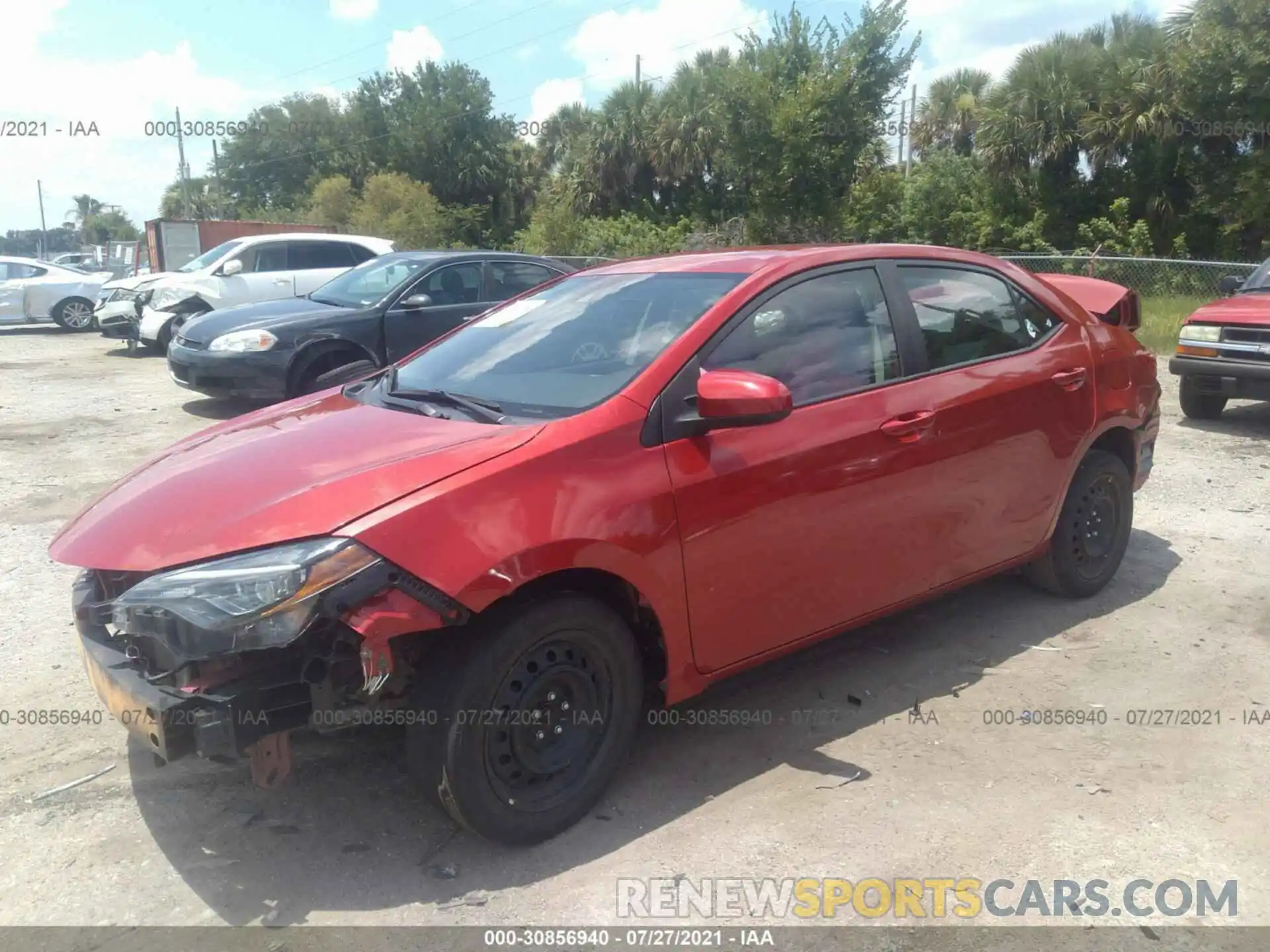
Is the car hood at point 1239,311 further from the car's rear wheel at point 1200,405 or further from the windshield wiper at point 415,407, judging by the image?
the windshield wiper at point 415,407

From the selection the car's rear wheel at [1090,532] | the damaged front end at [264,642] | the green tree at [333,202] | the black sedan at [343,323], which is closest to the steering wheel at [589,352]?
the damaged front end at [264,642]

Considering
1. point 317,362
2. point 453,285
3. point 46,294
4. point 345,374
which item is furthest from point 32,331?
point 345,374

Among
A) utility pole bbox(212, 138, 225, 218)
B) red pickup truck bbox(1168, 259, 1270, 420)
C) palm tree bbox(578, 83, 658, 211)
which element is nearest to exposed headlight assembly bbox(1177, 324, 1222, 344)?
red pickup truck bbox(1168, 259, 1270, 420)

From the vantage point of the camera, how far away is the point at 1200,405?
369 inches

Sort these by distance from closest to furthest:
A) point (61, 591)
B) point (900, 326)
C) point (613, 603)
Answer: point (613, 603) → point (900, 326) → point (61, 591)

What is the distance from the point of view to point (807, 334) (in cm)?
372

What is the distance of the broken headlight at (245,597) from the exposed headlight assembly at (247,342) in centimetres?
658

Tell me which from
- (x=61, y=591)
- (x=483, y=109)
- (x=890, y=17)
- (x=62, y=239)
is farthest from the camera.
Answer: (x=62, y=239)

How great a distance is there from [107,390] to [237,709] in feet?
33.6

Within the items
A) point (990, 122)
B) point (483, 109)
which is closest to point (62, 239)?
point (483, 109)

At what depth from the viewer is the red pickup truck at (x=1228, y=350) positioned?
8.36m

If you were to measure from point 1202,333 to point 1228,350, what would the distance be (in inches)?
11.8

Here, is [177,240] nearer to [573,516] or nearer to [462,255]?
[462,255]

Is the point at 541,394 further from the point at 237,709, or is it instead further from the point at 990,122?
the point at 990,122
